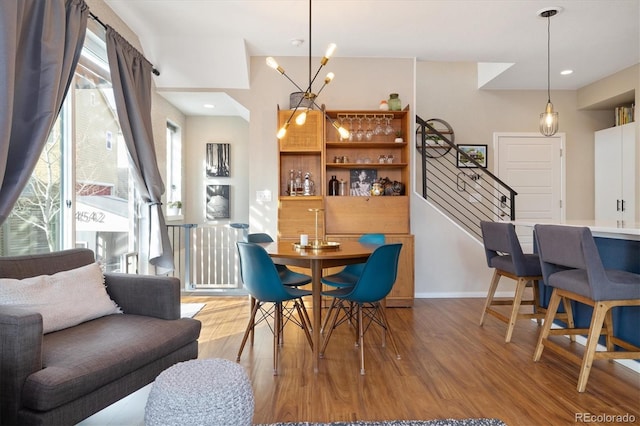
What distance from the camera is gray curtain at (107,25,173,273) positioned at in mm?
3158

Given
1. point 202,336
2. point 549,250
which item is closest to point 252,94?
point 202,336

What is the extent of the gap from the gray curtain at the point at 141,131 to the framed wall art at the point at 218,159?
202 cm

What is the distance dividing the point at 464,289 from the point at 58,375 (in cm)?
415

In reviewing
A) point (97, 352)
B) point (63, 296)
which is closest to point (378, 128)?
point (63, 296)

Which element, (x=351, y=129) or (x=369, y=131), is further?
(x=351, y=129)

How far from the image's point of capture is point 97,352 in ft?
5.24

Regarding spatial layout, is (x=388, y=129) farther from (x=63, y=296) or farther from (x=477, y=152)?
(x=63, y=296)

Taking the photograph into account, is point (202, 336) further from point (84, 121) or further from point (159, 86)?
point (159, 86)

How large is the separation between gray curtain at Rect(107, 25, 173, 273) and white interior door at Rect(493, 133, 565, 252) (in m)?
4.70

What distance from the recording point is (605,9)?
3340 millimetres

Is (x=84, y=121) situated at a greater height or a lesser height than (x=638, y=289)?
greater

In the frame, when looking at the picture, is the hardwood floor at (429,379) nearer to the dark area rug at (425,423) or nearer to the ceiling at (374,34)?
the dark area rug at (425,423)

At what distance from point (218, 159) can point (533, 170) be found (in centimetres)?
484

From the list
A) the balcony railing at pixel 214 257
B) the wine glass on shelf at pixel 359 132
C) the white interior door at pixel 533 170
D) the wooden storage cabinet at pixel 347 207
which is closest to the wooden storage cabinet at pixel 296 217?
the wooden storage cabinet at pixel 347 207
